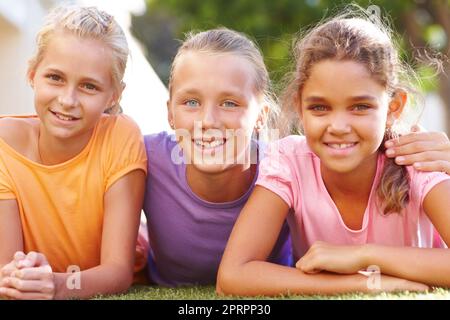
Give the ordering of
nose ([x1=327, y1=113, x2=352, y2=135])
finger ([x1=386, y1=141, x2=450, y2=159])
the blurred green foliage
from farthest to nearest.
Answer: the blurred green foliage
finger ([x1=386, y1=141, x2=450, y2=159])
nose ([x1=327, y1=113, x2=352, y2=135])

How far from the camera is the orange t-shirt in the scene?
2.21 m

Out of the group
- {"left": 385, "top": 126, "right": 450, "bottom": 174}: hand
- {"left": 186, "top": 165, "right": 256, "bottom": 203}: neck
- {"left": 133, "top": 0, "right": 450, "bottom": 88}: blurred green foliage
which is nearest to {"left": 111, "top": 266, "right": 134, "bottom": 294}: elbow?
{"left": 186, "top": 165, "right": 256, "bottom": 203}: neck

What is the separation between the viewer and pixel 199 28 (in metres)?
6.88

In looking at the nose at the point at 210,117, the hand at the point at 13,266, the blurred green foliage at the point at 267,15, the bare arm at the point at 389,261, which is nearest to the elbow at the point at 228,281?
the bare arm at the point at 389,261

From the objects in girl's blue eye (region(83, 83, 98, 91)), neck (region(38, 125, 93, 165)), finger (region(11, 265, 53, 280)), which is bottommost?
finger (region(11, 265, 53, 280))

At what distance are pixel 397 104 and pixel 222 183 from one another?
0.51 meters

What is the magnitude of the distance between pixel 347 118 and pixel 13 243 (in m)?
0.89

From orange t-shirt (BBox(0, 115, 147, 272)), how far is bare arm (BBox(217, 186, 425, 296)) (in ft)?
1.25

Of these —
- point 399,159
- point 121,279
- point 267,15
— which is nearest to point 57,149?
point 121,279

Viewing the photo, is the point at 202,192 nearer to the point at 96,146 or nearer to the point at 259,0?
the point at 96,146

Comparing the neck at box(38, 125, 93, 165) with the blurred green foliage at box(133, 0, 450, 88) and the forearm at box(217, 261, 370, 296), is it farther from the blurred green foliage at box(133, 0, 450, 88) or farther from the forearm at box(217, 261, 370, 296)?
the blurred green foliage at box(133, 0, 450, 88)

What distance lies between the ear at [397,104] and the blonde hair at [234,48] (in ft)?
1.17
